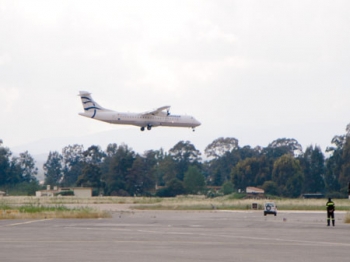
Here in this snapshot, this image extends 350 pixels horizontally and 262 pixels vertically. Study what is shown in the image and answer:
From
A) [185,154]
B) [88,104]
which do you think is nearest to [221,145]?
[185,154]

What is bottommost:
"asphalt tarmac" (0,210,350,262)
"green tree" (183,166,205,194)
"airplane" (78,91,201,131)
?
"asphalt tarmac" (0,210,350,262)

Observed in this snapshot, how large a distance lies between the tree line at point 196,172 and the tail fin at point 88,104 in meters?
40.4

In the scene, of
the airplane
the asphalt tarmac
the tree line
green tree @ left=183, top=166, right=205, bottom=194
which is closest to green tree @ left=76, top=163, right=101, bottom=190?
the tree line

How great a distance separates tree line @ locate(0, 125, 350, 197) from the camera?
129m

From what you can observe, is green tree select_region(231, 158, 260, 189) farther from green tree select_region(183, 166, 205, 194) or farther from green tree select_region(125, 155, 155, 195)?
green tree select_region(125, 155, 155, 195)

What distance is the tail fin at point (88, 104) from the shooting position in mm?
83688

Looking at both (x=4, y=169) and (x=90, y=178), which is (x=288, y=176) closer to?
(x=90, y=178)

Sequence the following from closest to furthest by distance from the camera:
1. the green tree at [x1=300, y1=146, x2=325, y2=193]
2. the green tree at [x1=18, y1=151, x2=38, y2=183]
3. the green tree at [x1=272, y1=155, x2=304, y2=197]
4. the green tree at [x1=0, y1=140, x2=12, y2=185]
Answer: the green tree at [x1=272, y1=155, x2=304, y2=197], the green tree at [x1=300, y1=146, x2=325, y2=193], the green tree at [x1=0, y1=140, x2=12, y2=185], the green tree at [x1=18, y1=151, x2=38, y2=183]

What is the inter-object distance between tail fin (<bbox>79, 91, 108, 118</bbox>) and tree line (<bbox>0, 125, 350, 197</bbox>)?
40.4 metres

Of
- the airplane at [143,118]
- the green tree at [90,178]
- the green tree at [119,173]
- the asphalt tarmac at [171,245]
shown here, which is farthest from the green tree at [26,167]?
the asphalt tarmac at [171,245]

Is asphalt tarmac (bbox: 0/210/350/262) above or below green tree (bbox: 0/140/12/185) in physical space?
below

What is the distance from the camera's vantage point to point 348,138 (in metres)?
139

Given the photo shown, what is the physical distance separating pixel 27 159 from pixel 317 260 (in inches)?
6470

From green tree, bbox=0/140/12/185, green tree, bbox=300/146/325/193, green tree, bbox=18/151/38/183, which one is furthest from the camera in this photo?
green tree, bbox=18/151/38/183
